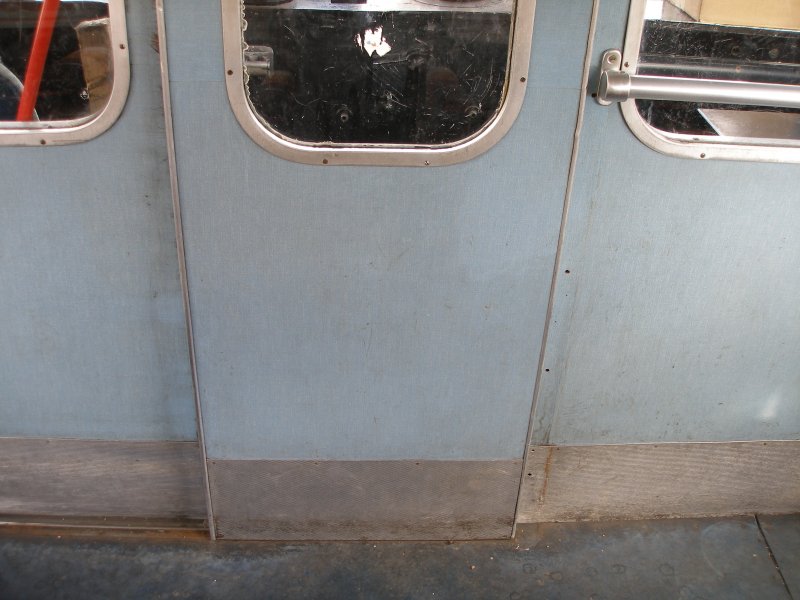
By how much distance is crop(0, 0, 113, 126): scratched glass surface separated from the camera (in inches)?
66.1

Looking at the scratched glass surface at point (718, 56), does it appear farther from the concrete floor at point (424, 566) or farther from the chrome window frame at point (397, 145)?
the concrete floor at point (424, 566)

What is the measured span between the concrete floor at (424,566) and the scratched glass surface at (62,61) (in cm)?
145

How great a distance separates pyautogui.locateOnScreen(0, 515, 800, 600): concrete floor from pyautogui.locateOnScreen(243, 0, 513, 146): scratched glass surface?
56.1 inches

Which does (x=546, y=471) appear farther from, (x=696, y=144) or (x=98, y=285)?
(x=98, y=285)

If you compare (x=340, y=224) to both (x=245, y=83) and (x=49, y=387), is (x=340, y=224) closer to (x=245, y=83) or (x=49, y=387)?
(x=245, y=83)

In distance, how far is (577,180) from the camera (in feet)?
6.02

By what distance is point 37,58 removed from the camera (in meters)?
1.73

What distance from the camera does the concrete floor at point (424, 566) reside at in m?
2.12

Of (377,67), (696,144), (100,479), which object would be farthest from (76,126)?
(696,144)

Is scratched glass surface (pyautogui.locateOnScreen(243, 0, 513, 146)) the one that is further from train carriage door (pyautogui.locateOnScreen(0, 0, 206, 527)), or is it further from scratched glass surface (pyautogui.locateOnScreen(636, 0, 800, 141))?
scratched glass surface (pyautogui.locateOnScreen(636, 0, 800, 141))

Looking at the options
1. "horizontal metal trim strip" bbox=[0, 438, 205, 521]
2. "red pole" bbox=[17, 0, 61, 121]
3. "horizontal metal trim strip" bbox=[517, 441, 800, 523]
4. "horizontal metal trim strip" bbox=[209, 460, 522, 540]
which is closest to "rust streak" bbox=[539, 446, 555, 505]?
"horizontal metal trim strip" bbox=[517, 441, 800, 523]

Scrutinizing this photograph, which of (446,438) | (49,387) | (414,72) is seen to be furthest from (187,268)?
(446,438)

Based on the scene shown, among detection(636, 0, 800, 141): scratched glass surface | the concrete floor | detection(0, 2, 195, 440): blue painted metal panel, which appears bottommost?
the concrete floor

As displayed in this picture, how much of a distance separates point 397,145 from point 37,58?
3.28ft
